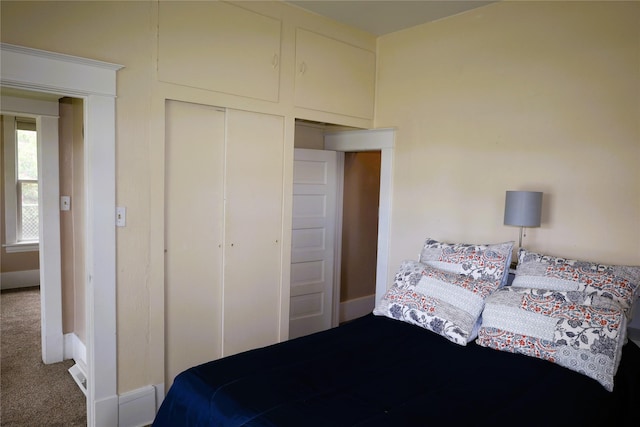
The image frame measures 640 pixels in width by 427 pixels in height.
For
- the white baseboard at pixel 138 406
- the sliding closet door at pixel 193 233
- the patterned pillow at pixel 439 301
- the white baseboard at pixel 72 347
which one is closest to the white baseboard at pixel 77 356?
the white baseboard at pixel 72 347

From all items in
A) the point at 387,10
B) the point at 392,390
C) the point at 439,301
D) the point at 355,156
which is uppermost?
the point at 387,10

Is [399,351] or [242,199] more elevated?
[242,199]

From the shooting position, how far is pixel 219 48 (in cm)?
292

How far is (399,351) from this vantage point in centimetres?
226

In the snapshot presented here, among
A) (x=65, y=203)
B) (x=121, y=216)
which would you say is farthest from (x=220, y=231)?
(x=65, y=203)

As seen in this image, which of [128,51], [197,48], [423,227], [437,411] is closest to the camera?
[437,411]

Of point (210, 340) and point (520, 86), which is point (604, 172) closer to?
point (520, 86)

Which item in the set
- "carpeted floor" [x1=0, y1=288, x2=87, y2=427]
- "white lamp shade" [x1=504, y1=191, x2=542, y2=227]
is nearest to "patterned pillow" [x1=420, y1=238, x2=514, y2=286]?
"white lamp shade" [x1=504, y1=191, x2=542, y2=227]

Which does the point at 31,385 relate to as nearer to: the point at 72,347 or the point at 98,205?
the point at 72,347

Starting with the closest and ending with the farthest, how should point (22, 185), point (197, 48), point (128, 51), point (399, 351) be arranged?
point (399, 351) < point (128, 51) < point (197, 48) < point (22, 185)

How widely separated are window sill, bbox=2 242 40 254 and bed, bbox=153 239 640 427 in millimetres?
5014

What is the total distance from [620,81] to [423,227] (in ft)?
5.37

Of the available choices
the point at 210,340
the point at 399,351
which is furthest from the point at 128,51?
the point at 399,351

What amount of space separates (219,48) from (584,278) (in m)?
2.61
